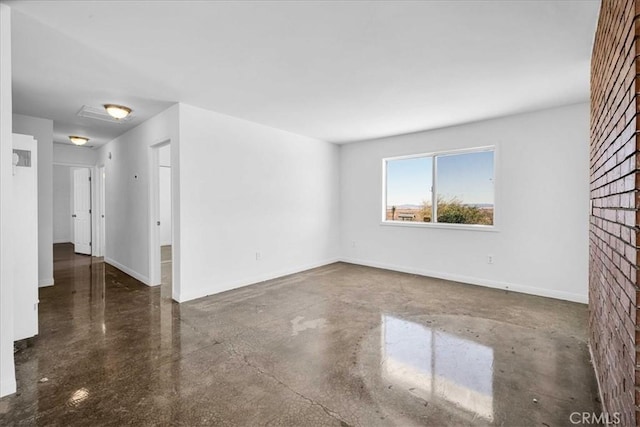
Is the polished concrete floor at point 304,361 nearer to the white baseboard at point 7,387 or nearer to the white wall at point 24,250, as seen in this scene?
the white baseboard at point 7,387

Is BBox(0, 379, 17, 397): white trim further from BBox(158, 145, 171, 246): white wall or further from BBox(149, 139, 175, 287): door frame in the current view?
BBox(158, 145, 171, 246): white wall

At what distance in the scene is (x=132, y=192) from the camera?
5.02m

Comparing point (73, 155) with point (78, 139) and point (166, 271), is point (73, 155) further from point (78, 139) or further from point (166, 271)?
point (166, 271)

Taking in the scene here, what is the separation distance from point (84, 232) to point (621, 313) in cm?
909

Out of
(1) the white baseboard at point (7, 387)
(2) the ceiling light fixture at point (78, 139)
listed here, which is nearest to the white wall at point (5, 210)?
(1) the white baseboard at point (7, 387)

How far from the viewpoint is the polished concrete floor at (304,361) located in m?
1.87

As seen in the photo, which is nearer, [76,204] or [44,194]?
[44,194]

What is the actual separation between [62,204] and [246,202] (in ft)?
25.1

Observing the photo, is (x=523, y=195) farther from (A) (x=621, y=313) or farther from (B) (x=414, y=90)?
(A) (x=621, y=313)

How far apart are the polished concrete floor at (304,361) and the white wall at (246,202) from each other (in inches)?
24.0

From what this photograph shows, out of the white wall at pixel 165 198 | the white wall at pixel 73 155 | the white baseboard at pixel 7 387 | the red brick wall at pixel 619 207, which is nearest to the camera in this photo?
the red brick wall at pixel 619 207

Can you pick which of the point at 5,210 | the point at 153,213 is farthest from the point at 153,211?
the point at 5,210

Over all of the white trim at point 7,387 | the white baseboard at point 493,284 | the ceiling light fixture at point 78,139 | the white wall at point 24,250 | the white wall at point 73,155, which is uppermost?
the ceiling light fixture at point 78,139

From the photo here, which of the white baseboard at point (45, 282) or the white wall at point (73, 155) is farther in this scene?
the white wall at point (73, 155)
